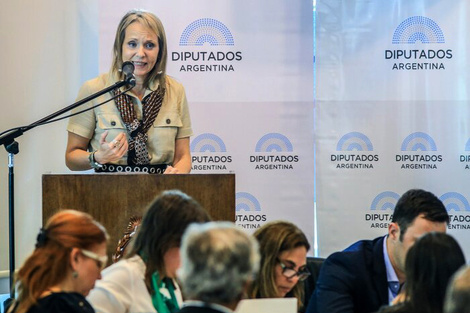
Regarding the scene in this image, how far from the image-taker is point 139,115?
4.19 metres

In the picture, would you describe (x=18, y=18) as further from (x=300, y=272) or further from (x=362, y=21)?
(x=300, y=272)

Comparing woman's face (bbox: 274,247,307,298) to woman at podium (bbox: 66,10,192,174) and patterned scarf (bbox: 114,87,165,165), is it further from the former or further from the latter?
patterned scarf (bbox: 114,87,165,165)

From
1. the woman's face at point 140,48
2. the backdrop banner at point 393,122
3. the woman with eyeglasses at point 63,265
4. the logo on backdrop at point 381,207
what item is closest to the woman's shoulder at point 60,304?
the woman with eyeglasses at point 63,265

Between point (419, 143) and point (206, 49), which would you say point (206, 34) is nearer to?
point (206, 49)

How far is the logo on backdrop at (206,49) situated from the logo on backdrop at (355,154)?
1.00 metres

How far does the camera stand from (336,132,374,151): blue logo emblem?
5.96m

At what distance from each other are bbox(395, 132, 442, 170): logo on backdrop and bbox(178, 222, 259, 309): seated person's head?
13.0 feet

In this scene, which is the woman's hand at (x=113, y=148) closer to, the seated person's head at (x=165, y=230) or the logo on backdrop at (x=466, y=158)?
the seated person's head at (x=165, y=230)

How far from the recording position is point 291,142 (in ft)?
19.6

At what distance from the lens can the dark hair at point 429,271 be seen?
242cm

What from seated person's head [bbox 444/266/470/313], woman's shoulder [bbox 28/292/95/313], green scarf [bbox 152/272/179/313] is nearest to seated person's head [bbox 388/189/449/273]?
green scarf [bbox 152/272/179/313]

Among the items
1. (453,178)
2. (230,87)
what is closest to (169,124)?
(230,87)

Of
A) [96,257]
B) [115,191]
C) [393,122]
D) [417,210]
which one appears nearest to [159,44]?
[115,191]

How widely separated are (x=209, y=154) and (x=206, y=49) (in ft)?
2.55
